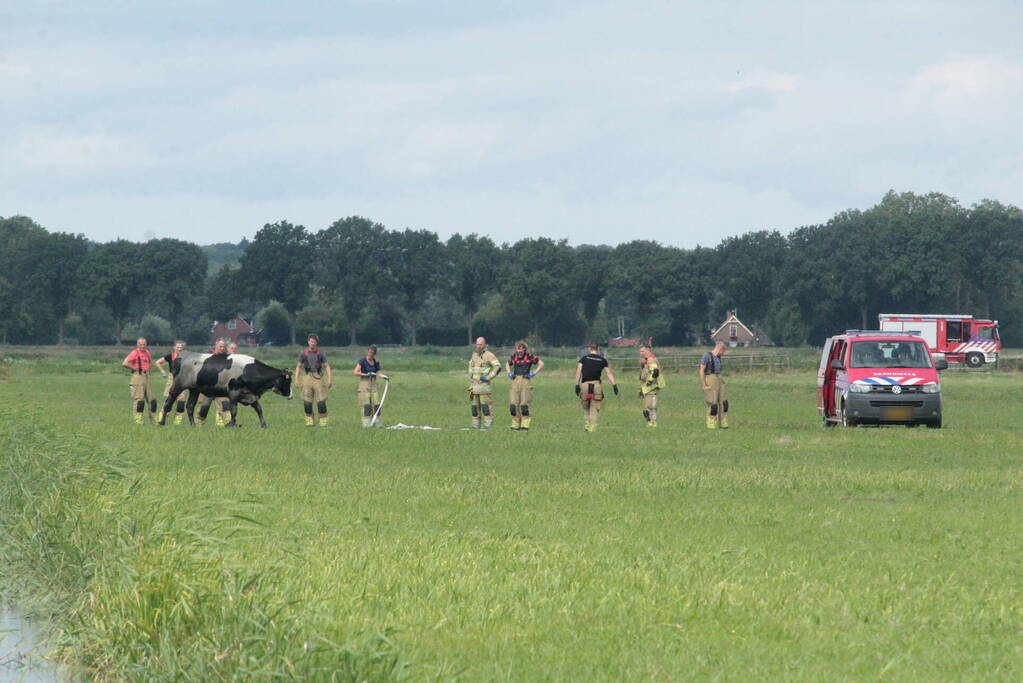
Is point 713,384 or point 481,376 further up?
point 481,376

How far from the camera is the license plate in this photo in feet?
90.8

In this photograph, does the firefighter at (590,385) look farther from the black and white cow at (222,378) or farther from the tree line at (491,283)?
the tree line at (491,283)

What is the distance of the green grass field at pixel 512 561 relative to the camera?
750 cm

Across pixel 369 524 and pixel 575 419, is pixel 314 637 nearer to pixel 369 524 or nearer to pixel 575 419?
pixel 369 524

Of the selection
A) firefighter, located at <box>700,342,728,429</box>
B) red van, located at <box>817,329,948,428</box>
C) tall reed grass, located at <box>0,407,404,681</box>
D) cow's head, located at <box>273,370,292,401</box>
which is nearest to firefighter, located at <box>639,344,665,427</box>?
firefighter, located at <box>700,342,728,429</box>

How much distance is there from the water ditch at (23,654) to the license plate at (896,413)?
2012cm

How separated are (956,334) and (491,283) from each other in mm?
60989

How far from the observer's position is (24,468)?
51.3 feet

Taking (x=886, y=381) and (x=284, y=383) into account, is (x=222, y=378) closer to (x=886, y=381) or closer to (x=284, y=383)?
(x=284, y=383)

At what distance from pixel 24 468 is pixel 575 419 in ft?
64.0

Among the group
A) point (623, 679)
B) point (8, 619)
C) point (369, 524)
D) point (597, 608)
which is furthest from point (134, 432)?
point (623, 679)

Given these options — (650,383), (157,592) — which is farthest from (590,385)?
(157,592)

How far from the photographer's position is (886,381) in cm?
2764

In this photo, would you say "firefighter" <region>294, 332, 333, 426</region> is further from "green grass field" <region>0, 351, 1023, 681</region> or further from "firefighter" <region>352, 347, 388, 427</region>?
"green grass field" <region>0, 351, 1023, 681</region>
